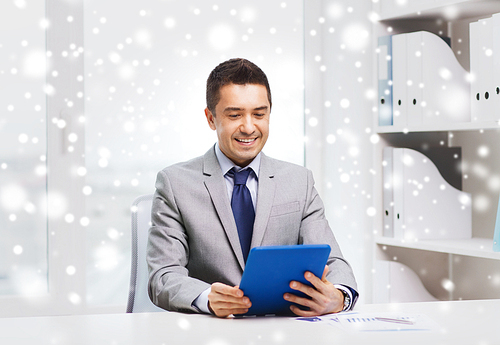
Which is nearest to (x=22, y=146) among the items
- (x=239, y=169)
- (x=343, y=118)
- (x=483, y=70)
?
(x=239, y=169)

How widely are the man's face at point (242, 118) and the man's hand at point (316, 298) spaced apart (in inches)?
17.6

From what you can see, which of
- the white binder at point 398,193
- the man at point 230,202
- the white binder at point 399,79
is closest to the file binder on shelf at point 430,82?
the white binder at point 399,79

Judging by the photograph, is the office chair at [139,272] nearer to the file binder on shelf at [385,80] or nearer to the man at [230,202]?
the man at [230,202]

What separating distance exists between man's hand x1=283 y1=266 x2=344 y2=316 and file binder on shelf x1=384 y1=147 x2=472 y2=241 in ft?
2.75

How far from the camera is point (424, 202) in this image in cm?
182

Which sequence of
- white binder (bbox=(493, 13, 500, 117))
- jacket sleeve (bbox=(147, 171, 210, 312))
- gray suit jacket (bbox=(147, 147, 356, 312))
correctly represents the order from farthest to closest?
white binder (bbox=(493, 13, 500, 117)) → gray suit jacket (bbox=(147, 147, 356, 312)) → jacket sleeve (bbox=(147, 171, 210, 312))

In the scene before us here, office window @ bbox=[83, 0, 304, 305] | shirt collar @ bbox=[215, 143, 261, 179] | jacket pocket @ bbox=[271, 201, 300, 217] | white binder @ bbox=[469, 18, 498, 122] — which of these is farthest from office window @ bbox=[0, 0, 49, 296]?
white binder @ bbox=[469, 18, 498, 122]

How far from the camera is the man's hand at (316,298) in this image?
100 centimetres

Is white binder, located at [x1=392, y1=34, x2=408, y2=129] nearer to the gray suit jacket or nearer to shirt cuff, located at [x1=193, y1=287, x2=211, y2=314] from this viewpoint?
the gray suit jacket

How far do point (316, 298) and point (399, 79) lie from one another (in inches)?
41.6

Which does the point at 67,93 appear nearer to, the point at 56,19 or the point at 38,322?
the point at 56,19

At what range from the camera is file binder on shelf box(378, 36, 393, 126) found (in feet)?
6.15

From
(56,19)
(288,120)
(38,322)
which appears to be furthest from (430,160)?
(56,19)

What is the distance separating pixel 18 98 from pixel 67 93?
0.18 m
